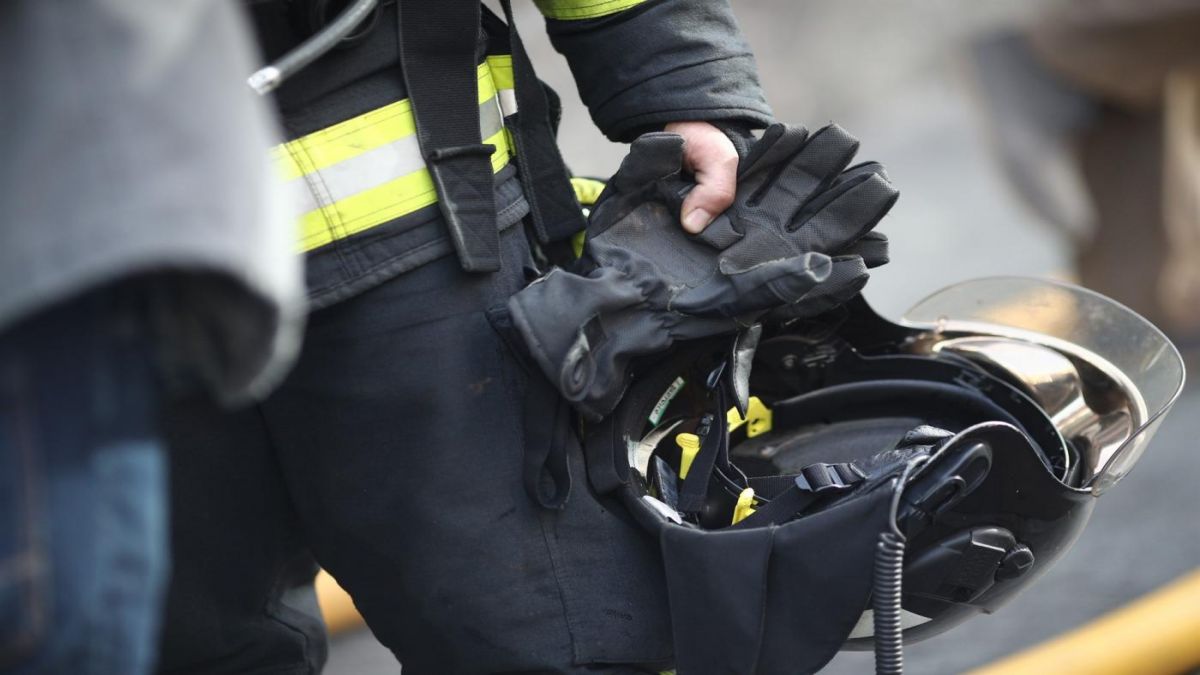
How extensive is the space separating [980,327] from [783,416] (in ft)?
0.81

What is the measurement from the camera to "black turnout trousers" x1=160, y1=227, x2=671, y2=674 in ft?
3.59

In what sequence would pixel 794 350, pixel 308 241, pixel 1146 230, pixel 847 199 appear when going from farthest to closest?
pixel 1146 230
pixel 794 350
pixel 847 199
pixel 308 241

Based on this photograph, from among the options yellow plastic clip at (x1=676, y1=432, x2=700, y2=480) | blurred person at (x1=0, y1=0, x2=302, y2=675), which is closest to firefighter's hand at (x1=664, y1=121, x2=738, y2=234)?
yellow plastic clip at (x1=676, y1=432, x2=700, y2=480)

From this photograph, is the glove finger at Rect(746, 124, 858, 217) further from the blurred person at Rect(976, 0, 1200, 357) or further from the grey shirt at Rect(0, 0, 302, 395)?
the blurred person at Rect(976, 0, 1200, 357)

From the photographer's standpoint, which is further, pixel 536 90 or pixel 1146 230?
pixel 1146 230

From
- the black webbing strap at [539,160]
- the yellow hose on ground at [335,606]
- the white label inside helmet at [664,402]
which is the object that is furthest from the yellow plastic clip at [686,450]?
the yellow hose on ground at [335,606]

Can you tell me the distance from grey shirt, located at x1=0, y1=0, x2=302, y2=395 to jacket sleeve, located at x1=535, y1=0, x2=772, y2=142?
23.2 inches

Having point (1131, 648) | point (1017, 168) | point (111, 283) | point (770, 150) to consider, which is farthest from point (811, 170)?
point (1017, 168)

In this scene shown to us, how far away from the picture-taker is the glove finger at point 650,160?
45.3 inches

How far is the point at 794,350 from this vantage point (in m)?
1.38

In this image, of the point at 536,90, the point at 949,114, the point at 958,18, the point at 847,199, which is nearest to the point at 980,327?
the point at 847,199

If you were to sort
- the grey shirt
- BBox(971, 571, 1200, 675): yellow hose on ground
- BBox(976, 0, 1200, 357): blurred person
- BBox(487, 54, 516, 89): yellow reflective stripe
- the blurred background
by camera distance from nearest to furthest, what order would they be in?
the grey shirt, BBox(487, 54, 516, 89): yellow reflective stripe, BBox(971, 571, 1200, 675): yellow hose on ground, the blurred background, BBox(976, 0, 1200, 357): blurred person

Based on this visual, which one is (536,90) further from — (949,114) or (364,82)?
(949,114)

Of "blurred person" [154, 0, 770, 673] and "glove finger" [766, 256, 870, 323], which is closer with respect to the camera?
"blurred person" [154, 0, 770, 673]
